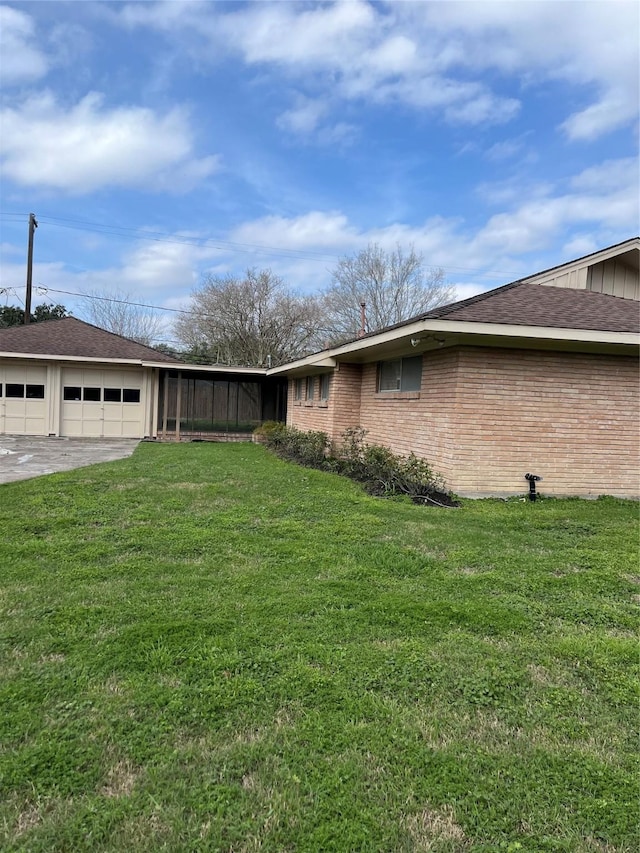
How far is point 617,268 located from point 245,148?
36.3ft

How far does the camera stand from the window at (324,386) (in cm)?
1381

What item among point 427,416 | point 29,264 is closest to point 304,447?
point 427,416

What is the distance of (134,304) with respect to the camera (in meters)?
37.0

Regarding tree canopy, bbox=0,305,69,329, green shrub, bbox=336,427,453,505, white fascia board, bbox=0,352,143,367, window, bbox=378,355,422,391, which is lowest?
green shrub, bbox=336,427,453,505

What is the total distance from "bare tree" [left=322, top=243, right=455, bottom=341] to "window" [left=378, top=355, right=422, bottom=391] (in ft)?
77.9

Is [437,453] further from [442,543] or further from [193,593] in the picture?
[193,593]

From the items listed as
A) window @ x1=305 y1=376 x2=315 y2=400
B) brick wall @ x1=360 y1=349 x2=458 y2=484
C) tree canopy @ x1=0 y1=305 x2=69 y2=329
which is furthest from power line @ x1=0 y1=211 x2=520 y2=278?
brick wall @ x1=360 y1=349 x2=458 y2=484

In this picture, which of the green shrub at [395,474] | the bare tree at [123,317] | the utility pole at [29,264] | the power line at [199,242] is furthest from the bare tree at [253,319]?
the green shrub at [395,474]

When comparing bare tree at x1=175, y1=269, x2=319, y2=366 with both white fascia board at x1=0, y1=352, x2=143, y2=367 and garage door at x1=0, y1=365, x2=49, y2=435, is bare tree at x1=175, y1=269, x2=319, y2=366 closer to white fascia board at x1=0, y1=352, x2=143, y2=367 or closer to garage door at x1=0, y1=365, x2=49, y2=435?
white fascia board at x1=0, y1=352, x2=143, y2=367

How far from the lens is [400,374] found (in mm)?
10250

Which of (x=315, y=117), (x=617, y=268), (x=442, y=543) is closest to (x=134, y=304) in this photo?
(x=315, y=117)

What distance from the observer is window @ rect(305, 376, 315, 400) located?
15.4 m

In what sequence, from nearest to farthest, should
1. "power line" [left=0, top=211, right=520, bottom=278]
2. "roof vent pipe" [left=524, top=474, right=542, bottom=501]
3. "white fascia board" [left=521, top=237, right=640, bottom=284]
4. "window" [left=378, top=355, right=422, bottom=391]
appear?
1. "roof vent pipe" [left=524, top=474, right=542, bottom=501]
2. "window" [left=378, top=355, right=422, bottom=391]
3. "white fascia board" [left=521, top=237, right=640, bottom=284]
4. "power line" [left=0, top=211, right=520, bottom=278]

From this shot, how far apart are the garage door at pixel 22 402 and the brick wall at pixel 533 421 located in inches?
542
